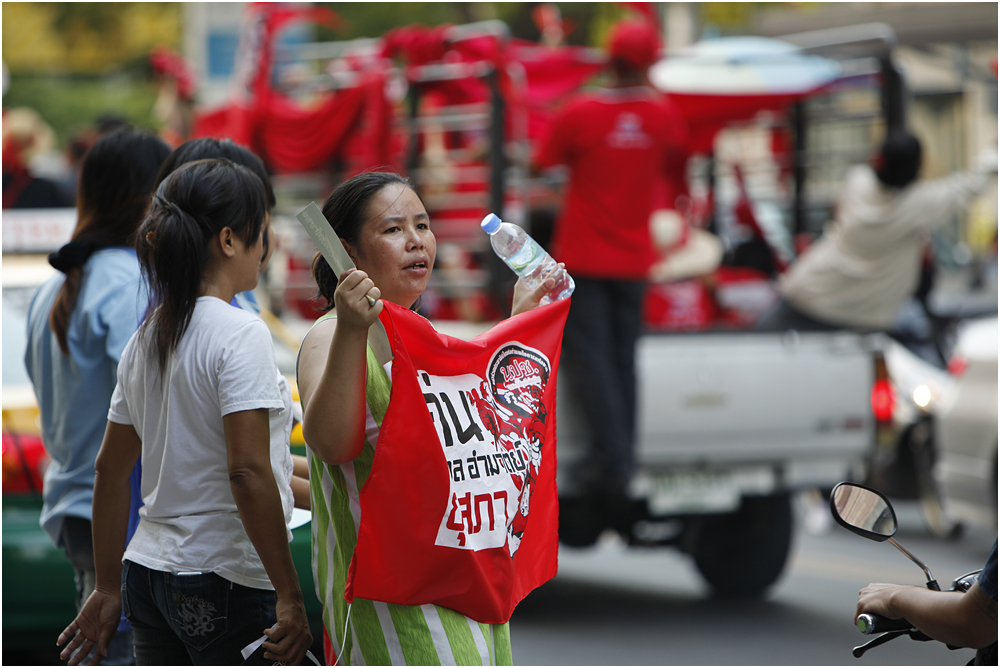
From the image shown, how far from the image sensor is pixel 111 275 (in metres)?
3.03

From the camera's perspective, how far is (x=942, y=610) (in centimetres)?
215

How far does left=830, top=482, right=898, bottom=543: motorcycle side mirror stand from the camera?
2285mm

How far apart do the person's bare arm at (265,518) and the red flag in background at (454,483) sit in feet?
0.72

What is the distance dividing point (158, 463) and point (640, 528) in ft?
14.2

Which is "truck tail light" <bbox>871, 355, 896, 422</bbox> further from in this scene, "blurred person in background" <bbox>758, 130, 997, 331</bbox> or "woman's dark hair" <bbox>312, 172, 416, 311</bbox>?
"woman's dark hair" <bbox>312, 172, 416, 311</bbox>


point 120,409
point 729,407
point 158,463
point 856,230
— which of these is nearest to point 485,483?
point 158,463

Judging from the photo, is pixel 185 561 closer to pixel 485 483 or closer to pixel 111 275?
pixel 485 483

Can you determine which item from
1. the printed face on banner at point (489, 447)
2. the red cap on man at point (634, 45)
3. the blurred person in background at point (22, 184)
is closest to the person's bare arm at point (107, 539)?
the printed face on banner at point (489, 447)

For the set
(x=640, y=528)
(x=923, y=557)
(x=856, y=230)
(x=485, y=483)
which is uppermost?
(x=485, y=483)

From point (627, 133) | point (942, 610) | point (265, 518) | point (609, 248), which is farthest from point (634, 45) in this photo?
point (942, 610)

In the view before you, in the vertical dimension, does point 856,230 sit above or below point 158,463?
below

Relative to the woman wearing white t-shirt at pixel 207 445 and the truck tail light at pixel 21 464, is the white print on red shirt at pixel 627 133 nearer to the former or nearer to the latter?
the truck tail light at pixel 21 464

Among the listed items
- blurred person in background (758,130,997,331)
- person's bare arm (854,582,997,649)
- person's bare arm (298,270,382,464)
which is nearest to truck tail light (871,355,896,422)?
blurred person in background (758,130,997,331)

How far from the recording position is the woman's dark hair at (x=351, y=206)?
2.42 m
